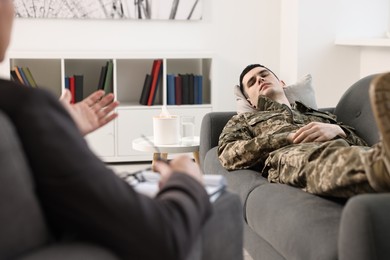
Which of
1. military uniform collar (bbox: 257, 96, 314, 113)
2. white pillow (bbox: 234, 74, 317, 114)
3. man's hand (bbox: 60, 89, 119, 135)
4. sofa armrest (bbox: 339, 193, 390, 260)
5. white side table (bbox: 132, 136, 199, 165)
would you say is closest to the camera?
sofa armrest (bbox: 339, 193, 390, 260)

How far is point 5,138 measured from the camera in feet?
3.72

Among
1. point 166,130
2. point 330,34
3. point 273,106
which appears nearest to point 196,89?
point 330,34

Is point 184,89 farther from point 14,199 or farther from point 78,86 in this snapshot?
point 14,199

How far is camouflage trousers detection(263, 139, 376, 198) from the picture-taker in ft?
6.55

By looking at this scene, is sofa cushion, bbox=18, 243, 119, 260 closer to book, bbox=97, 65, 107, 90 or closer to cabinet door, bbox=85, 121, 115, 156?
cabinet door, bbox=85, 121, 115, 156

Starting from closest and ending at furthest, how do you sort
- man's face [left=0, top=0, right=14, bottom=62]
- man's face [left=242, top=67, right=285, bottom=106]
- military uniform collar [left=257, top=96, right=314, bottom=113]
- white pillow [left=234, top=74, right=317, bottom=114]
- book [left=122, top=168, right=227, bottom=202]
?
man's face [left=0, top=0, right=14, bottom=62] < book [left=122, top=168, right=227, bottom=202] < military uniform collar [left=257, top=96, right=314, bottom=113] < man's face [left=242, top=67, right=285, bottom=106] < white pillow [left=234, top=74, right=317, bottom=114]

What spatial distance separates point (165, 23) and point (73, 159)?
4.46 metres

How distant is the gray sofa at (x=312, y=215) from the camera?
170 centimetres

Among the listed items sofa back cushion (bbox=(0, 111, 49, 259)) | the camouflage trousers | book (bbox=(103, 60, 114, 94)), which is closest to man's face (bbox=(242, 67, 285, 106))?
the camouflage trousers

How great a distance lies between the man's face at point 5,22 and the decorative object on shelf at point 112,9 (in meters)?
4.17

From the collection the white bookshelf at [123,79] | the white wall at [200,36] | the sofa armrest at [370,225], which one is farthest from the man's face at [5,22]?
the white wall at [200,36]

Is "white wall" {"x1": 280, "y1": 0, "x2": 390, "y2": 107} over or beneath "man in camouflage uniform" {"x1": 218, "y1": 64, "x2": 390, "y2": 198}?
over

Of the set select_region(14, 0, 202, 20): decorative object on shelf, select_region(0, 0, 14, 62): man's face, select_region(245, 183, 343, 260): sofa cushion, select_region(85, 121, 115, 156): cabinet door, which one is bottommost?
select_region(85, 121, 115, 156): cabinet door

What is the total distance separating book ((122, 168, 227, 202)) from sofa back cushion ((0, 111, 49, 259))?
39cm
